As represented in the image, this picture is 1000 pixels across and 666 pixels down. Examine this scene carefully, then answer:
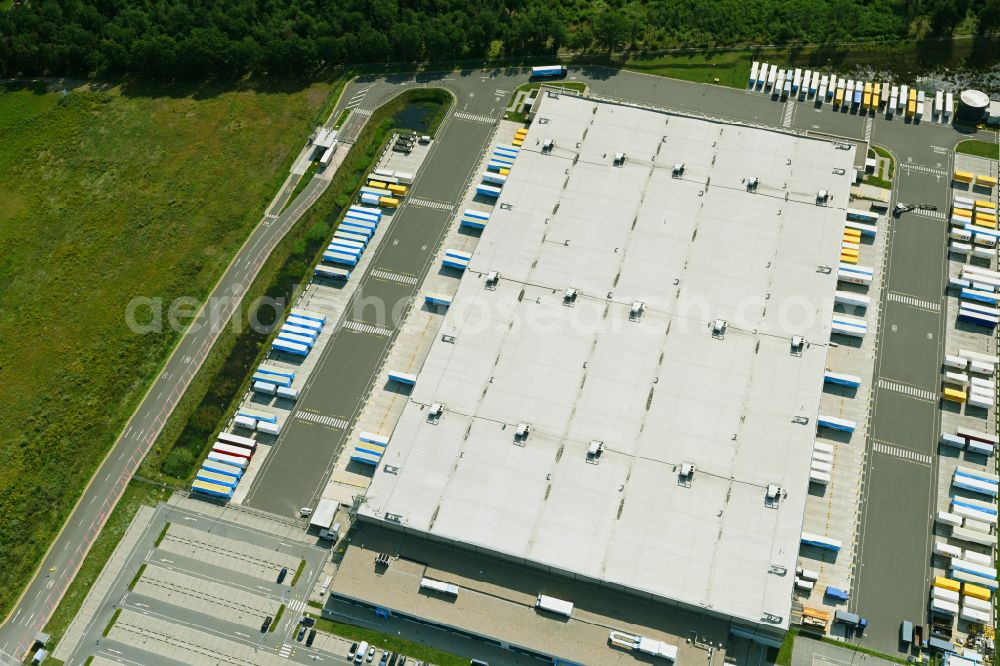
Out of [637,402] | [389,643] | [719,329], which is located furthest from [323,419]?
[719,329]

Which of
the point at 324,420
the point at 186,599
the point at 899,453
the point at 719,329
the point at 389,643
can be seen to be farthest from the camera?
the point at 324,420

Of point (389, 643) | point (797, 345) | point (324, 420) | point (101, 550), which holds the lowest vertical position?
point (389, 643)

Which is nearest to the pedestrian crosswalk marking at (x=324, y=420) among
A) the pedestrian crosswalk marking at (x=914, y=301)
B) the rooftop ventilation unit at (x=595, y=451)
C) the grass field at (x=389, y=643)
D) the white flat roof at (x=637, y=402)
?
the white flat roof at (x=637, y=402)

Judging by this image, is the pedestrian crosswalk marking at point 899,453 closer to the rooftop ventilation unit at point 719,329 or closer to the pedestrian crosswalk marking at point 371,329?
the rooftop ventilation unit at point 719,329

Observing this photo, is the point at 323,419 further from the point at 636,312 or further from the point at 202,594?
the point at 636,312

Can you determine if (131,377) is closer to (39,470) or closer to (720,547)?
(39,470)

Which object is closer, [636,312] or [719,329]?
[719,329]

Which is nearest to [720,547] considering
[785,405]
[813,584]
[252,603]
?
[813,584]
